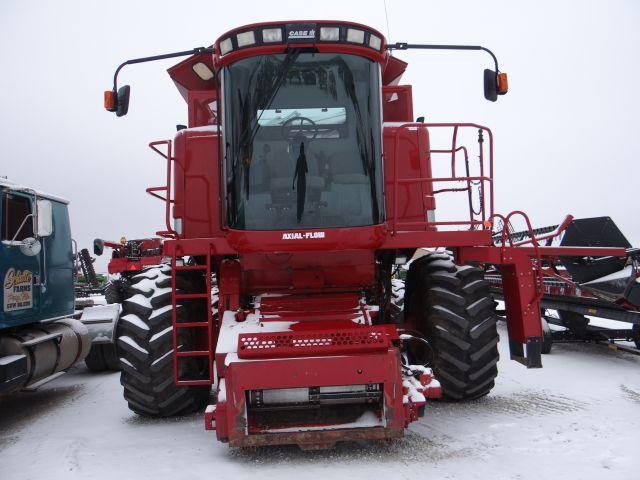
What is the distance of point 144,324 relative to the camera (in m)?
5.18

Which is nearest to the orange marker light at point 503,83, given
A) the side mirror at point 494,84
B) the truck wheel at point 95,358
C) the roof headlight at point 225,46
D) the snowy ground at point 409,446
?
the side mirror at point 494,84

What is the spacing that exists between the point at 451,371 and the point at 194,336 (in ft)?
8.14

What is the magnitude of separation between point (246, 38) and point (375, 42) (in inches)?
42.1

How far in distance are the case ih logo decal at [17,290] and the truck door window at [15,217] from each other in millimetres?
392

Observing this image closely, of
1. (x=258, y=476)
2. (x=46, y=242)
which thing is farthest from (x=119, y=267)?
(x=258, y=476)

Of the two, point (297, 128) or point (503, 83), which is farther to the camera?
point (503, 83)

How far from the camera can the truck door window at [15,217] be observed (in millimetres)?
5910

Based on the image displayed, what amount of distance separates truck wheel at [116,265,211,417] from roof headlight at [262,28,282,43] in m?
2.50

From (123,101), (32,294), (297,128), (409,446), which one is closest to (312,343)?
(409,446)

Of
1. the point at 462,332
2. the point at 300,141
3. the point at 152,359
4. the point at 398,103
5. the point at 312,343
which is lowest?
the point at 152,359

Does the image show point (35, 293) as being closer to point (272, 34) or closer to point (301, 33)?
point (272, 34)

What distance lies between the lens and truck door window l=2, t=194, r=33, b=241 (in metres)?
5.91

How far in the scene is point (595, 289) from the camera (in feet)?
24.3

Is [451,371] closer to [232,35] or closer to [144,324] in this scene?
[144,324]
